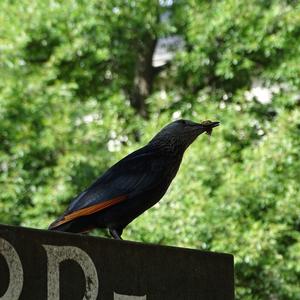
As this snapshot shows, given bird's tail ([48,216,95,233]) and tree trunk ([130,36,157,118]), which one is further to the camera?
tree trunk ([130,36,157,118])

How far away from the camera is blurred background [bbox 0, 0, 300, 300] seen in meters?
11.9

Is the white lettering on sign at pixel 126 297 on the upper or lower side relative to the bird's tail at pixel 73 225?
lower

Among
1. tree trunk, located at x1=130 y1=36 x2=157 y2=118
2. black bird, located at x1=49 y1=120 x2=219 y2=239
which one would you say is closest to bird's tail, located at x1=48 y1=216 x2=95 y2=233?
black bird, located at x1=49 y1=120 x2=219 y2=239

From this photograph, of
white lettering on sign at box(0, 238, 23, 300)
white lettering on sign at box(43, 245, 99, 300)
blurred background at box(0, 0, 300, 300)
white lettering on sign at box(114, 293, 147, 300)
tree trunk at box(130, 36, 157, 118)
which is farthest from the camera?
tree trunk at box(130, 36, 157, 118)

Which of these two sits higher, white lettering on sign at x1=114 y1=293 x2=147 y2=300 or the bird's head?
the bird's head

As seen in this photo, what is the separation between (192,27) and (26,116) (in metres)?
2.99

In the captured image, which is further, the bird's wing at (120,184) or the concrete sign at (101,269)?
the bird's wing at (120,184)

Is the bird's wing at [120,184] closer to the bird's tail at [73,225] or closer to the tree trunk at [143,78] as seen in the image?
the bird's tail at [73,225]

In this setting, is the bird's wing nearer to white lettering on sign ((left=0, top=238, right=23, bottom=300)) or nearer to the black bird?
the black bird

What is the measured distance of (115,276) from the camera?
3910 mm

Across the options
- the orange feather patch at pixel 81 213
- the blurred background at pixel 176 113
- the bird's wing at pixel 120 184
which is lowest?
the orange feather patch at pixel 81 213

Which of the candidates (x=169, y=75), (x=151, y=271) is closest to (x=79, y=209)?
(x=151, y=271)

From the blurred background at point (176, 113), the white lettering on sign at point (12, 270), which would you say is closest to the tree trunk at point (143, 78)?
the blurred background at point (176, 113)

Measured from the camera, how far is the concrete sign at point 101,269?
11.5 ft
